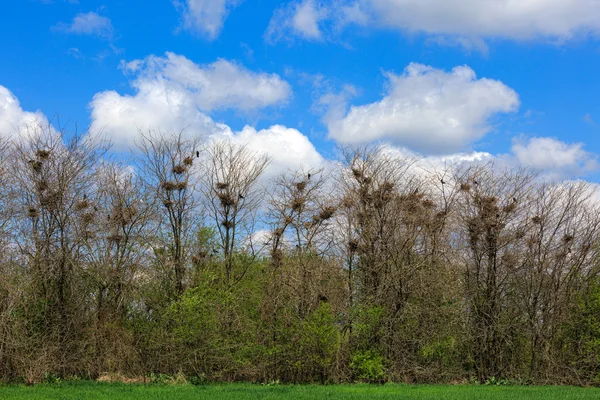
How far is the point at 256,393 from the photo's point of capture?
55.0 ft

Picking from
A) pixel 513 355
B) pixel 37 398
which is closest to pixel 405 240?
pixel 513 355

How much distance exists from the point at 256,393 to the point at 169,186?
32.7 ft

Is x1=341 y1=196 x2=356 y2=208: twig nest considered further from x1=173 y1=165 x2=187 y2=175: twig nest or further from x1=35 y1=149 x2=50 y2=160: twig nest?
x1=35 y1=149 x2=50 y2=160: twig nest

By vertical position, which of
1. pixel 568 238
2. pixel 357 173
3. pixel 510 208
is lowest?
pixel 568 238

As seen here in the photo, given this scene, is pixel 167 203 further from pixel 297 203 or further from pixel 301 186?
pixel 301 186

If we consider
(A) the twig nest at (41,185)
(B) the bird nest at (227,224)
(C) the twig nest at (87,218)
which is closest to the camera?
(A) the twig nest at (41,185)

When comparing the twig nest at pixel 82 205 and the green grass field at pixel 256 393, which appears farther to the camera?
the twig nest at pixel 82 205

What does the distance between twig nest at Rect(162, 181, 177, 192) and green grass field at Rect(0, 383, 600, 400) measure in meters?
8.06

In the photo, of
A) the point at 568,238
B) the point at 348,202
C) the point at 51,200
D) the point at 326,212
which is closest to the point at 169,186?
the point at 51,200

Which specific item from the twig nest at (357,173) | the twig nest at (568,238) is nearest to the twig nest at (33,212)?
the twig nest at (357,173)

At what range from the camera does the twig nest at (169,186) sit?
2369 centimetres

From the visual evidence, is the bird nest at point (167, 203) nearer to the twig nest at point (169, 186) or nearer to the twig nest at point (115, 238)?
the twig nest at point (169, 186)

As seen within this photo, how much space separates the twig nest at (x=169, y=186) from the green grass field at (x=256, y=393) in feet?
26.5

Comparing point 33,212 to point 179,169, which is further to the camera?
point 179,169
